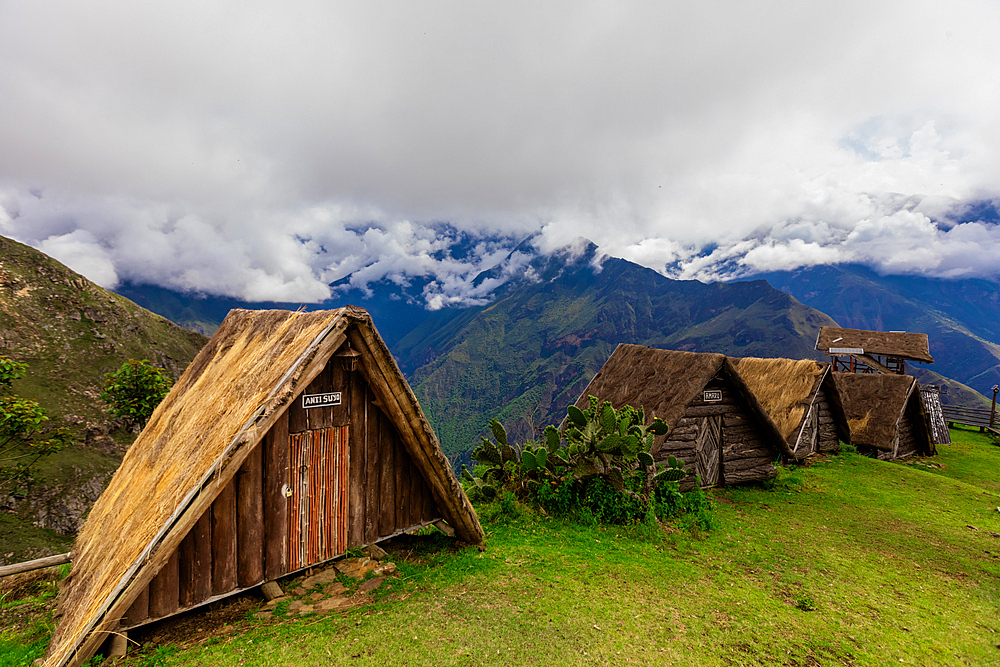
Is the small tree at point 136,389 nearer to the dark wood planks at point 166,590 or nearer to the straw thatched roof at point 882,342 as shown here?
the dark wood planks at point 166,590

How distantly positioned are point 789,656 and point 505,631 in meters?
3.55

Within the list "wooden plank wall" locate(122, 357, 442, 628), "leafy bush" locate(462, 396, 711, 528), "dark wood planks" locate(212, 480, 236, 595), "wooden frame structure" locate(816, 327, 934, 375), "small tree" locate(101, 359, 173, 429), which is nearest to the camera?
"wooden plank wall" locate(122, 357, 442, 628)

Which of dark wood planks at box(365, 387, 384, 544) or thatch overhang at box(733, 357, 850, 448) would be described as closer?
dark wood planks at box(365, 387, 384, 544)

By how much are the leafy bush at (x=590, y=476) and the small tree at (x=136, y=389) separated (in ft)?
35.4

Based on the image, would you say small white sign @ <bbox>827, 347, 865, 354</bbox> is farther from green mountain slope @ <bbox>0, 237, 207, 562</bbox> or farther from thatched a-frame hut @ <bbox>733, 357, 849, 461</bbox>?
green mountain slope @ <bbox>0, 237, 207, 562</bbox>

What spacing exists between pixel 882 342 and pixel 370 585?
129ft

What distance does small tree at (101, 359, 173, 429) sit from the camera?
12.9 m

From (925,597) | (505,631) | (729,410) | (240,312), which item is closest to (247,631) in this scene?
Result: (505,631)

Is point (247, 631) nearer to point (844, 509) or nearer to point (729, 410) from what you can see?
point (729, 410)

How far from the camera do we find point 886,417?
723 inches

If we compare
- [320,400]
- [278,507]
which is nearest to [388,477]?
[278,507]

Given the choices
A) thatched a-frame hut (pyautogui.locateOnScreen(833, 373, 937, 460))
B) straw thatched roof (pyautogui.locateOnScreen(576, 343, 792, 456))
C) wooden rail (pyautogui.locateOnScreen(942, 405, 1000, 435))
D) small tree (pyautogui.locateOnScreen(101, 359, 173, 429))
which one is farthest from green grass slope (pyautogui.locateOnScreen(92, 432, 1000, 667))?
wooden rail (pyautogui.locateOnScreen(942, 405, 1000, 435))

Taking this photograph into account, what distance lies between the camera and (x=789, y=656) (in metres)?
5.08

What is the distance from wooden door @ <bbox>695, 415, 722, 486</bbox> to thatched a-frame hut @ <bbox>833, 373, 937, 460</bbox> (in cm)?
934
